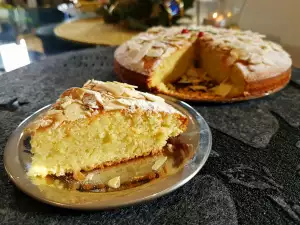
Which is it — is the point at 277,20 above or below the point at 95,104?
below

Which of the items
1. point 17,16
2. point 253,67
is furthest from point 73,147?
point 17,16

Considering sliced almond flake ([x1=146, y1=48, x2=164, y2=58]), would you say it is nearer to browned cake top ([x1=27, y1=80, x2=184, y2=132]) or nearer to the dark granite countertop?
the dark granite countertop

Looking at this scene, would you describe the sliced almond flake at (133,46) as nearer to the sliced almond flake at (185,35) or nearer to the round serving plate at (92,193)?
the sliced almond flake at (185,35)

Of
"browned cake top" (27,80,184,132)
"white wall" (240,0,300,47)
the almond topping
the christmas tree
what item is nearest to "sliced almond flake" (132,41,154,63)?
"browned cake top" (27,80,184,132)

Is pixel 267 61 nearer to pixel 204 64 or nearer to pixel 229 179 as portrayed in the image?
pixel 204 64

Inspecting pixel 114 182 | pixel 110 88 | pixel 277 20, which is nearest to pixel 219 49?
pixel 110 88

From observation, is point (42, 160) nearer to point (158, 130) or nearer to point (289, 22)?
point (158, 130)
